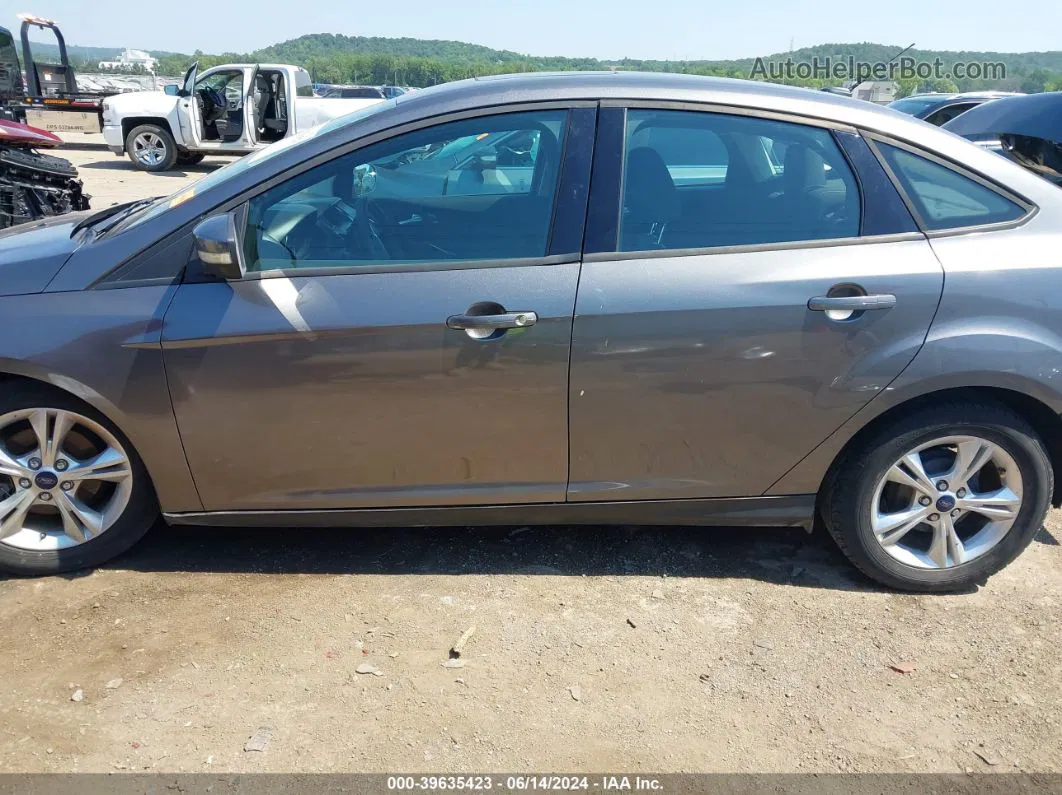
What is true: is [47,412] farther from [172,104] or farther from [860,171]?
[172,104]

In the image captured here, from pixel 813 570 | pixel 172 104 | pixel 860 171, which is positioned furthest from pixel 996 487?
pixel 172 104

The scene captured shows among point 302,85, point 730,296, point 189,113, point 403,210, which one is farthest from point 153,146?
point 730,296

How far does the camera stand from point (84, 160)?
1791 cm

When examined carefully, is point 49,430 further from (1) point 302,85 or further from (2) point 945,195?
(1) point 302,85

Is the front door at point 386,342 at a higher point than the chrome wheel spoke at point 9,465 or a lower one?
higher

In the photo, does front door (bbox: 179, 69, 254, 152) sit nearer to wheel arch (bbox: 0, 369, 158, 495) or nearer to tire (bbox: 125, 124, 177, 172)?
tire (bbox: 125, 124, 177, 172)

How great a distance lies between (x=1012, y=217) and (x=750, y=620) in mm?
1676

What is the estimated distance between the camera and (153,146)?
16094mm

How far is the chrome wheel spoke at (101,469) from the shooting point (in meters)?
2.97

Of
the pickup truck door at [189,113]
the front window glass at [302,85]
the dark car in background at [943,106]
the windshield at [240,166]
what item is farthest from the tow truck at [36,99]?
the windshield at [240,166]

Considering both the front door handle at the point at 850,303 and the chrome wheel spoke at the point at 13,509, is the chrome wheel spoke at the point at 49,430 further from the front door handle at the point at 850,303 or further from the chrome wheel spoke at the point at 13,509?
the front door handle at the point at 850,303

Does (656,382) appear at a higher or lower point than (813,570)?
higher

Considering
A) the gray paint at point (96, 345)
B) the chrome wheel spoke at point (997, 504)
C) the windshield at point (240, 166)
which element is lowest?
the chrome wheel spoke at point (997, 504)

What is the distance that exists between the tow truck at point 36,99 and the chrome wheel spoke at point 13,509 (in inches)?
682
